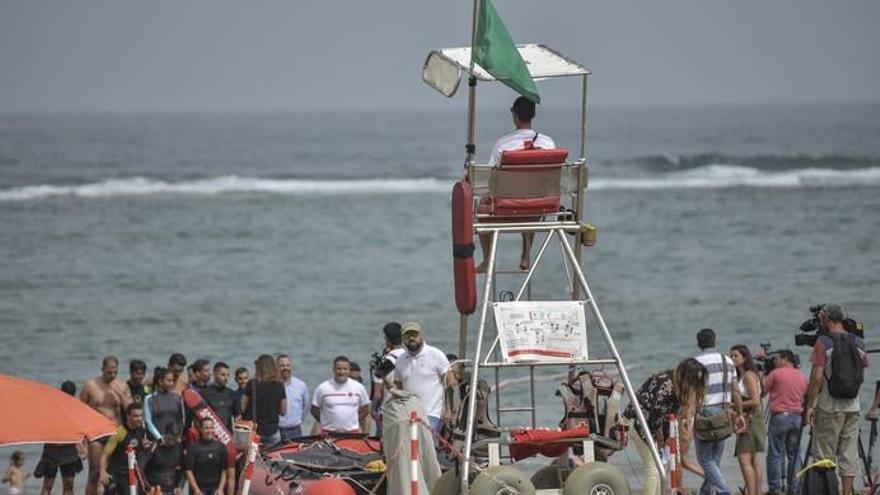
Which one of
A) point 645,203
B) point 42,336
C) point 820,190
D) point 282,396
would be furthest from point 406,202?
point 282,396

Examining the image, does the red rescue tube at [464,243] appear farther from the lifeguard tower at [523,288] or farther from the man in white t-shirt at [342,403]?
the man in white t-shirt at [342,403]

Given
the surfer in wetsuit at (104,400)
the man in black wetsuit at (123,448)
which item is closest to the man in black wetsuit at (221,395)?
the man in black wetsuit at (123,448)

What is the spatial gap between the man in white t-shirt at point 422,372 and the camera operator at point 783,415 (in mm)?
3156

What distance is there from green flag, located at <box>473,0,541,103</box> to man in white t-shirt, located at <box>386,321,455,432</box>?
2.79 meters

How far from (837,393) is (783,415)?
180 centimetres

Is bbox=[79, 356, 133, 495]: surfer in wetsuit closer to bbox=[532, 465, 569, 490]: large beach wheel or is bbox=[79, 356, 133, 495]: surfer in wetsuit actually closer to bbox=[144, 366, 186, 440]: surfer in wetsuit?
bbox=[144, 366, 186, 440]: surfer in wetsuit

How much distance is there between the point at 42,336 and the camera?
41.6 m

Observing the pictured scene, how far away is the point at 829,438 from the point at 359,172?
93210 mm

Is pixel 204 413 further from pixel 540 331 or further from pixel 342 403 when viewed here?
pixel 540 331

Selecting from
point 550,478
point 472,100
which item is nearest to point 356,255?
point 550,478

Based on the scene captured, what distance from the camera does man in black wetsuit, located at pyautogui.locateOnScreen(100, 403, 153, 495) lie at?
1759 centimetres

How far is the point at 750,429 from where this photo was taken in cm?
1723

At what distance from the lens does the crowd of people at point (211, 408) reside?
16.3m

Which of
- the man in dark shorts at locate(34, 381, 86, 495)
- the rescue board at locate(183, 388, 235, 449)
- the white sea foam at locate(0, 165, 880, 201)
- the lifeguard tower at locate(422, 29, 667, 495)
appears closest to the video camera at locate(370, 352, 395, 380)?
the rescue board at locate(183, 388, 235, 449)
